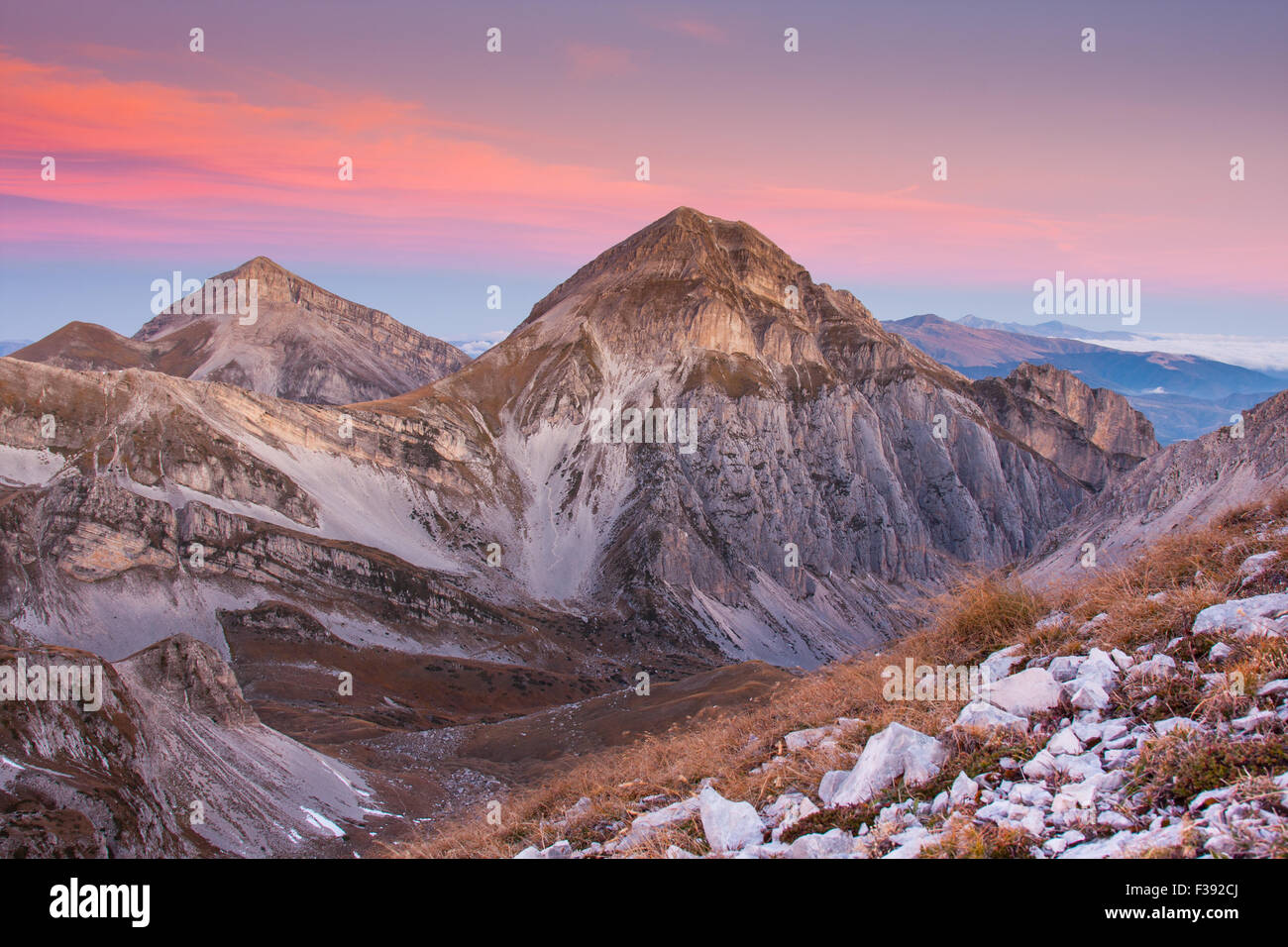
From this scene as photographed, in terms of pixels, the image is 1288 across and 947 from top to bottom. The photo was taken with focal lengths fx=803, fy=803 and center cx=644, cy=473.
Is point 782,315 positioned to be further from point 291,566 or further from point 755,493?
point 291,566

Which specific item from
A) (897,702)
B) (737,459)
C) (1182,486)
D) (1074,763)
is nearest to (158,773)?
(897,702)

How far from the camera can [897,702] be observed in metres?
8.16

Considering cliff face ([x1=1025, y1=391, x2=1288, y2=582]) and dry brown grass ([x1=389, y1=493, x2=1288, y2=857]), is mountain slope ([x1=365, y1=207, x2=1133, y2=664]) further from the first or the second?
dry brown grass ([x1=389, y1=493, x2=1288, y2=857])

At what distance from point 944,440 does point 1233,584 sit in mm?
173101

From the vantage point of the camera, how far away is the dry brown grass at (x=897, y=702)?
7.15m

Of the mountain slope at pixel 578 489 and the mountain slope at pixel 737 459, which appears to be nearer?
the mountain slope at pixel 578 489

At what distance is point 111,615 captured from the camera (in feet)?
249

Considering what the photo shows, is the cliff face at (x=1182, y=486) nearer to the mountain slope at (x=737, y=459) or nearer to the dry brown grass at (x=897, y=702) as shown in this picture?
the mountain slope at (x=737, y=459)

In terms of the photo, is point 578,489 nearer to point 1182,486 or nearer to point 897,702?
point 1182,486

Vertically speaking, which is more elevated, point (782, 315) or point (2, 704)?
point (782, 315)

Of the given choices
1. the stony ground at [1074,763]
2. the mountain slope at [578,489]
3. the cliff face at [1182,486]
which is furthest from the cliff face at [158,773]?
the cliff face at [1182,486]

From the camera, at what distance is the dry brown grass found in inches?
281
